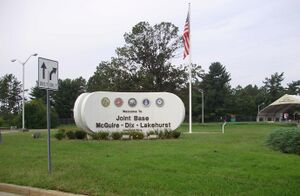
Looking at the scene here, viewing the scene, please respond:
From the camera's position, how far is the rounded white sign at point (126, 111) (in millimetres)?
26438

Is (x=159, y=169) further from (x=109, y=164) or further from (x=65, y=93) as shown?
(x=65, y=93)

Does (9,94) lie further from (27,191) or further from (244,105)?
(27,191)

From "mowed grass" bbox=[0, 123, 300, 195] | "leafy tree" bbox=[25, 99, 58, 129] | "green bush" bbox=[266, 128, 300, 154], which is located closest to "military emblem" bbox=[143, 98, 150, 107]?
"green bush" bbox=[266, 128, 300, 154]

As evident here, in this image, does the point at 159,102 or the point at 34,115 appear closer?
the point at 159,102

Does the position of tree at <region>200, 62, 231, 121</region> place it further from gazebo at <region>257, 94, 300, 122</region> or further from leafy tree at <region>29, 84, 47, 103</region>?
leafy tree at <region>29, 84, 47, 103</region>

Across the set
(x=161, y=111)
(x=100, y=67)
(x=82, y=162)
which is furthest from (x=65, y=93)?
(x=82, y=162)

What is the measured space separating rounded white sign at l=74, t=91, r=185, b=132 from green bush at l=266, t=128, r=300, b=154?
11549mm

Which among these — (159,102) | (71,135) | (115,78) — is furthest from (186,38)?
(115,78)

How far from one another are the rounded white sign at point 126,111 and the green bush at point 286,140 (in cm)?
1155

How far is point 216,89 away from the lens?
95.2 metres

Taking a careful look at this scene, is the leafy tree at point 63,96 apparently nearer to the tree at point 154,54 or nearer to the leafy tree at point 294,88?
the tree at point 154,54

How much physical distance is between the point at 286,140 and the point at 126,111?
13176 millimetres

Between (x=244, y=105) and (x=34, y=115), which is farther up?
(x=244, y=105)

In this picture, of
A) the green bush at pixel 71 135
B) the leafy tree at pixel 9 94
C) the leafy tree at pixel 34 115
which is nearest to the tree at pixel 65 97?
the leafy tree at pixel 9 94
